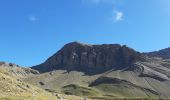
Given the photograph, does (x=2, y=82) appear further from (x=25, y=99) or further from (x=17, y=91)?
(x=25, y=99)

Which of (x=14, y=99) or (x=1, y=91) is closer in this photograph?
(x=14, y=99)

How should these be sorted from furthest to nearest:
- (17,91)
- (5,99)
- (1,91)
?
(17,91)
(1,91)
(5,99)

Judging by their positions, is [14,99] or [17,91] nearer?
[14,99]

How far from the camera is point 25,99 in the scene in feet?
189

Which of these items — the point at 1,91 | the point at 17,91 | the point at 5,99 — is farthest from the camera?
the point at 17,91

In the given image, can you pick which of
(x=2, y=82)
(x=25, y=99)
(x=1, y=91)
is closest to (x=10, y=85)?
(x=2, y=82)

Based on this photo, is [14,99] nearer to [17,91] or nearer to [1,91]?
[1,91]

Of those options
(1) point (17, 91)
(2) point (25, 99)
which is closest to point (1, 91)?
(1) point (17, 91)

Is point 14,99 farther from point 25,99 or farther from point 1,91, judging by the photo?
point 1,91

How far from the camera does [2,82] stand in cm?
7400

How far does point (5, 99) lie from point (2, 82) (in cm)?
2018

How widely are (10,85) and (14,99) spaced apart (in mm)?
19271

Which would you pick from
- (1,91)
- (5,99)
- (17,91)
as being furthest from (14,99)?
(17,91)

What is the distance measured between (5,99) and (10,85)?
795 inches
